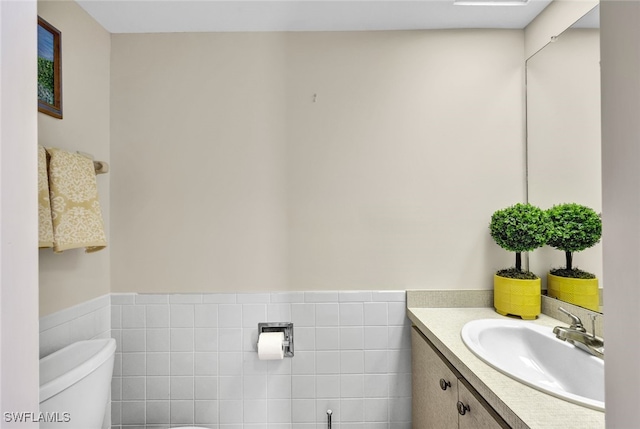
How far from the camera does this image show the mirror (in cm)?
124

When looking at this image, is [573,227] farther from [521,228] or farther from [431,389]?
[431,389]

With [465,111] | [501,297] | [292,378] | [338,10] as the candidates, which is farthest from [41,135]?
[501,297]

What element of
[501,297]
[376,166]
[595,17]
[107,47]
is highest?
[107,47]

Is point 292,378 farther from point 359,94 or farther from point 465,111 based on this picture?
point 465,111

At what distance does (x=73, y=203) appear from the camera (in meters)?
1.23

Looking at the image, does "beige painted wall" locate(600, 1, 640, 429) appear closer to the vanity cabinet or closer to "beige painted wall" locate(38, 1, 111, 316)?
the vanity cabinet

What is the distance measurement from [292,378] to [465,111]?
153cm

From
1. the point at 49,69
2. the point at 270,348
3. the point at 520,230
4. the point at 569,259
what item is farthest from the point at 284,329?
the point at 49,69

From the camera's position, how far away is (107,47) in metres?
1.64

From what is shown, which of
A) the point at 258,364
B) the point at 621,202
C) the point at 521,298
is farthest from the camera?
the point at 258,364

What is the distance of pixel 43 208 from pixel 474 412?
4.84 ft

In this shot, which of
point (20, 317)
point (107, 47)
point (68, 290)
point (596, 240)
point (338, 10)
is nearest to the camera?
point (20, 317)

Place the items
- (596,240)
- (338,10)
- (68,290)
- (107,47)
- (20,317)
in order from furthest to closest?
(107,47), (338,10), (68,290), (596,240), (20,317)

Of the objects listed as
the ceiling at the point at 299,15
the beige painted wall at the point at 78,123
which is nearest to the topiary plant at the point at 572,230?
the ceiling at the point at 299,15
